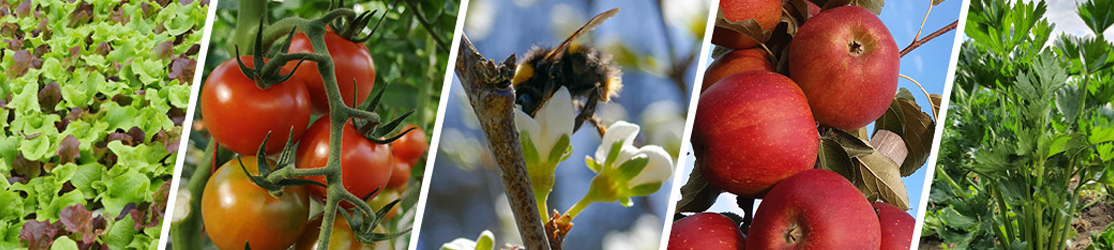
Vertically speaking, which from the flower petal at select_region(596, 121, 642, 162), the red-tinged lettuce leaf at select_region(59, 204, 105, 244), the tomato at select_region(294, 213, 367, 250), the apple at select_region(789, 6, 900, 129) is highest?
the apple at select_region(789, 6, 900, 129)

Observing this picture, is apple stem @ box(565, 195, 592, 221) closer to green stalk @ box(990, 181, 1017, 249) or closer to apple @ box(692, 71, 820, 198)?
apple @ box(692, 71, 820, 198)

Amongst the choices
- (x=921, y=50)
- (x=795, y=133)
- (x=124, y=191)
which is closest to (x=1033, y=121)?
(x=921, y=50)

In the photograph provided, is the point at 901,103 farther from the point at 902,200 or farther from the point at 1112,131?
the point at 1112,131

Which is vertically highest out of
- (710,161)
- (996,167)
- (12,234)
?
(710,161)

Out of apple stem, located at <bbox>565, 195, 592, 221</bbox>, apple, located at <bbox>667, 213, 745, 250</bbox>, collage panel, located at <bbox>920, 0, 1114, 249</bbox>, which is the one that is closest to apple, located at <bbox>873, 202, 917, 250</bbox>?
apple, located at <bbox>667, 213, 745, 250</bbox>

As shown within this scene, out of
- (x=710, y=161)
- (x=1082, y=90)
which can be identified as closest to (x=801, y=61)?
(x=710, y=161)

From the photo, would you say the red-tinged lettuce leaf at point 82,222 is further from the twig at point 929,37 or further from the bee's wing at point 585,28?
the twig at point 929,37

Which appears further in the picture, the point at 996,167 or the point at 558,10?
the point at 996,167
